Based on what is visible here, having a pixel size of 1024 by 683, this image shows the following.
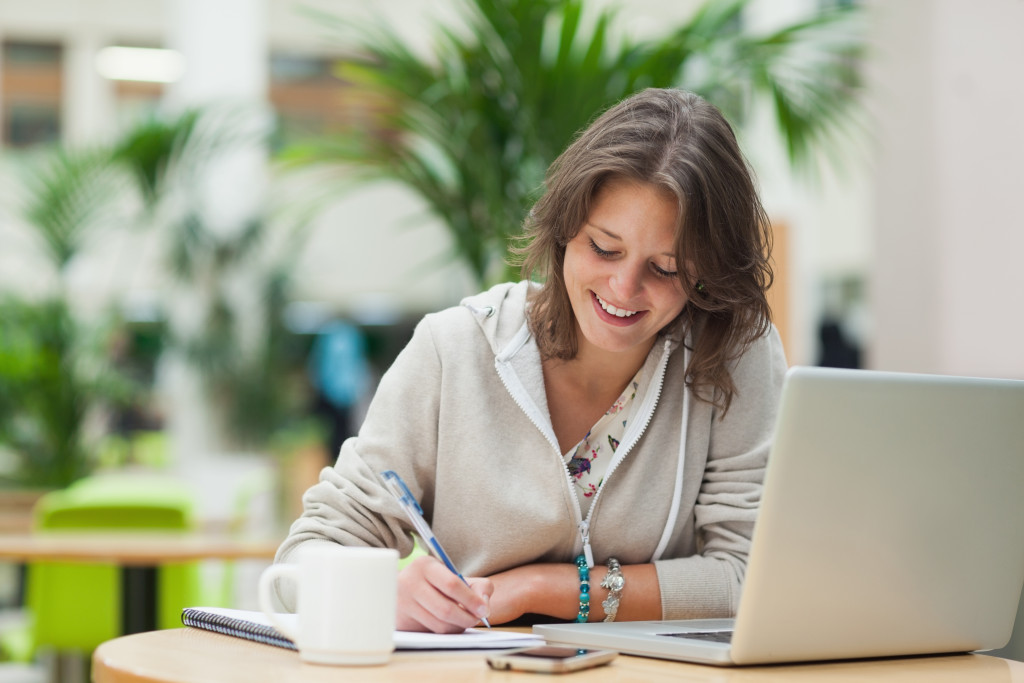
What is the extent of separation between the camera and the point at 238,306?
652 centimetres

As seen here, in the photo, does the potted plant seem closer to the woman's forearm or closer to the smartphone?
the woman's forearm

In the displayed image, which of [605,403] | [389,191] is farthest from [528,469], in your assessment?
[389,191]

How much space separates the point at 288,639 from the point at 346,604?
0.37 ft

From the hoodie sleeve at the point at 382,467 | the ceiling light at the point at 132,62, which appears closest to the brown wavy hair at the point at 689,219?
the hoodie sleeve at the point at 382,467

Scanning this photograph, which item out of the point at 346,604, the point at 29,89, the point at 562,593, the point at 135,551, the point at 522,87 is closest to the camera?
the point at 346,604

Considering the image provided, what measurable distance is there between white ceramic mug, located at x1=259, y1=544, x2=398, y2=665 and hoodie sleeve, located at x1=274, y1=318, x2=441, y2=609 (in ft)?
1.05

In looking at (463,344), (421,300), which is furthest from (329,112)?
(463,344)

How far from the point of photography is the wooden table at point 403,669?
91cm

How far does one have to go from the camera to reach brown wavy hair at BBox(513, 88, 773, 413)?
4.40 feet

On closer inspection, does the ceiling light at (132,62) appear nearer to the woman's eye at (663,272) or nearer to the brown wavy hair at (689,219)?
the brown wavy hair at (689,219)

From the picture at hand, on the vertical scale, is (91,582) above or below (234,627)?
below

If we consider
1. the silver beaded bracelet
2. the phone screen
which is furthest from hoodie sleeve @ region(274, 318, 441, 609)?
the phone screen

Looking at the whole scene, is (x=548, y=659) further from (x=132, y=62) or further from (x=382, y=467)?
(x=132, y=62)

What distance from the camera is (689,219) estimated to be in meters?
1.32
